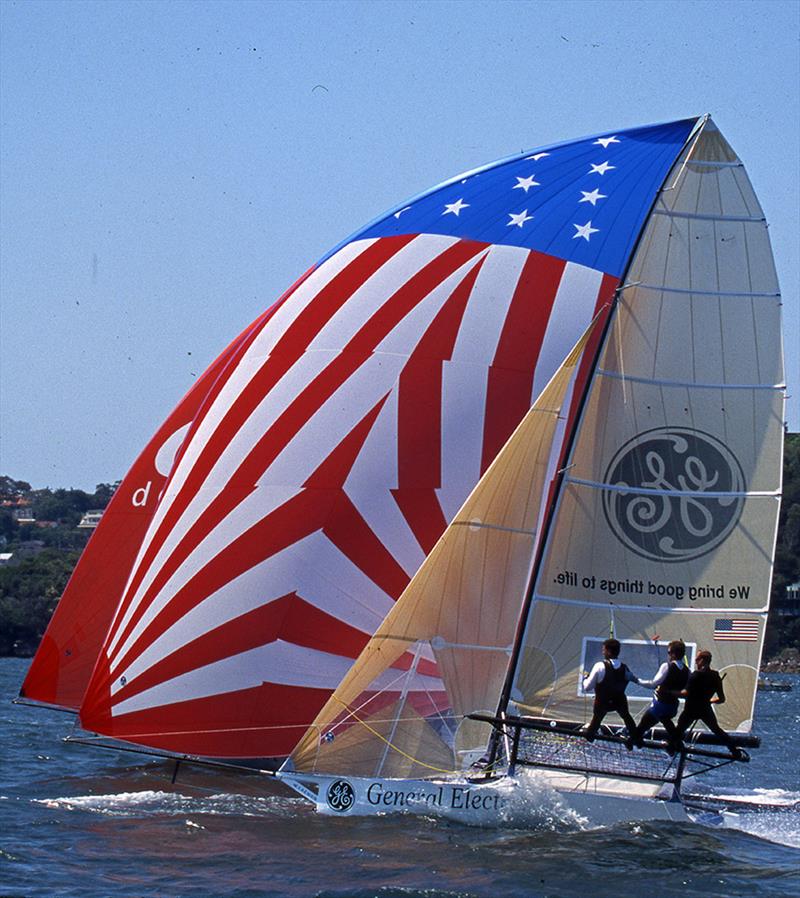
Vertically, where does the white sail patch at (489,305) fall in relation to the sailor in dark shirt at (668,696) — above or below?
above

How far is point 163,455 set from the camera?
1538cm

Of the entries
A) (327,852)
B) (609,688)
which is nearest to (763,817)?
(609,688)

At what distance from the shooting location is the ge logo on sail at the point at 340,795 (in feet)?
36.9

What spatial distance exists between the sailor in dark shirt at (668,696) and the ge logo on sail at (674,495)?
744 mm

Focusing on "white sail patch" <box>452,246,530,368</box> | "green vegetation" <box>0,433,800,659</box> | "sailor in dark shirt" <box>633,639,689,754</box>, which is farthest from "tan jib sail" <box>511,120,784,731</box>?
"green vegetation" <box>0,433,800,659</box>

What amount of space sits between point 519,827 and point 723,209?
4.58 m

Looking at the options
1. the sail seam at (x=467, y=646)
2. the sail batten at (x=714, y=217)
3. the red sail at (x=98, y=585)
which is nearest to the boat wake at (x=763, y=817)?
the sail seam at (x=467, y=646)

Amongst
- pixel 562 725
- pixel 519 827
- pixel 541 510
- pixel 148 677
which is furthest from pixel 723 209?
pixel 148 677

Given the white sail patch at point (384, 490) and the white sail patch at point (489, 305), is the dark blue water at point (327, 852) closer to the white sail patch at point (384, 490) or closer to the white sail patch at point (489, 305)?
the white sail patch at point (384, 490)

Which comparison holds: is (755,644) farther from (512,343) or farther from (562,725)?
(512,343)

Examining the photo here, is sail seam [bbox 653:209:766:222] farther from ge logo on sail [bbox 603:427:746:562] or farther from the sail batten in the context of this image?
ge logo on sail [bbox 603:427:746:562]

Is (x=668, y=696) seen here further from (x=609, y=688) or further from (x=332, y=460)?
(x=332, y=460)

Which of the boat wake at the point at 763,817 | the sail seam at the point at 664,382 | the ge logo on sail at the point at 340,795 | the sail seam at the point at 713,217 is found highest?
the sail seam at the point at 713,217

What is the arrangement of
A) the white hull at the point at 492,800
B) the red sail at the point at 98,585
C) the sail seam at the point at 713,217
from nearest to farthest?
the white hull at the point at 492,800 → the sail seam at the point at 713,217 → the red sail at the point at 98,585
